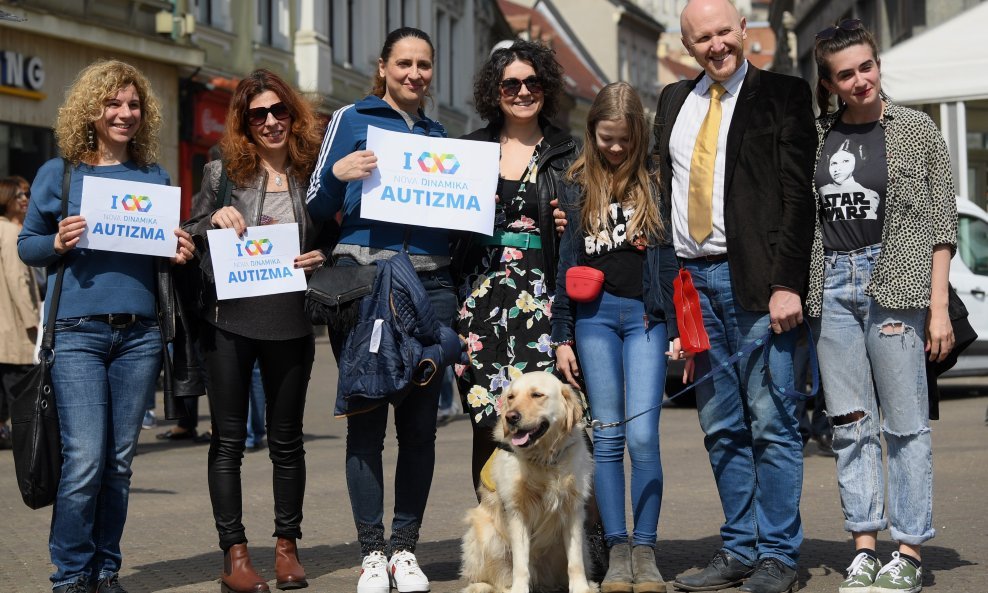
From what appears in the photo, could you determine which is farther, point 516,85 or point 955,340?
point 516,85

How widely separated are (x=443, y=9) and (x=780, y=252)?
119ft

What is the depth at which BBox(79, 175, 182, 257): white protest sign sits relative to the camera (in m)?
5.99

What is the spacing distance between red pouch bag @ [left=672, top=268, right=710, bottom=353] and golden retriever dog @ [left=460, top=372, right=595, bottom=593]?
0.54 meters

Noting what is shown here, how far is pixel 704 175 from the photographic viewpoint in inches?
241

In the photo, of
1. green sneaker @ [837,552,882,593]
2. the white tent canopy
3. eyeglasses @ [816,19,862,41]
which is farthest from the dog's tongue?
the white tent canopy

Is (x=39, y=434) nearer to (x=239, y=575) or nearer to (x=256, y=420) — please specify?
(x=239, y=575)

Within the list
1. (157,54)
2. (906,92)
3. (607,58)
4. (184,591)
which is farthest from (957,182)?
(607,58)

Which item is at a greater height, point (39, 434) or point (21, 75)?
point (21, 75)

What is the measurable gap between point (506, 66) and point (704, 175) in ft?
3.72

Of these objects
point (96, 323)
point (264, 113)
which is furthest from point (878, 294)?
point (96, 323)

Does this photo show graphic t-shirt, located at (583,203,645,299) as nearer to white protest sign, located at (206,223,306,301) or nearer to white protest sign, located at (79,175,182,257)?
white protest sign, located at (206,223,306,301)

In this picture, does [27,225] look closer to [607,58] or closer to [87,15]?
[87,15]

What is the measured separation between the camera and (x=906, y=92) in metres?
17.9

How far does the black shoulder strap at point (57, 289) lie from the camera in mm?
5984
